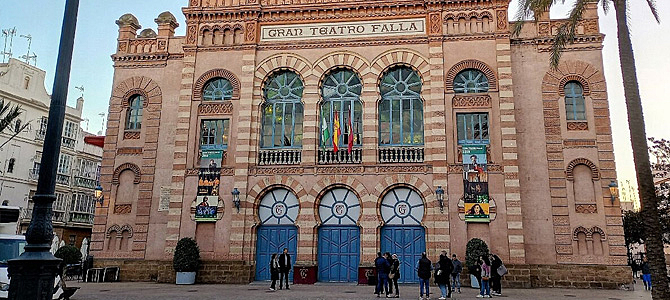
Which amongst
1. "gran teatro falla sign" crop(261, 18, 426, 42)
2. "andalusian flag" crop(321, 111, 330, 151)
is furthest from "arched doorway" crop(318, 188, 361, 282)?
"gran teatro falla sign" crop(261, 18, 426, 42)

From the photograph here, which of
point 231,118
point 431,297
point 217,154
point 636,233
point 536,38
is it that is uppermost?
point 536,38

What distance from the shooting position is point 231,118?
80.6 feet

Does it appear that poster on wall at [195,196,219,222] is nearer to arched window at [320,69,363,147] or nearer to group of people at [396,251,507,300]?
arched window at [320,69,363,147]

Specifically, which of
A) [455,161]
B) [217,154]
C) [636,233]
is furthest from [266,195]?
[636,233]

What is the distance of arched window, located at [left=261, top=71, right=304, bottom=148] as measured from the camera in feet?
79.8

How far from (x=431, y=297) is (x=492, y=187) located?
6.68 m

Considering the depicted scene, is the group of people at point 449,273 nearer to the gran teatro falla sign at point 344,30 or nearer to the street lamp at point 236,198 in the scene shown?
the street lamp at point 236,198

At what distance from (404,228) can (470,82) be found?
739cm

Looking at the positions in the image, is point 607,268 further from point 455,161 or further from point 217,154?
point 217,154

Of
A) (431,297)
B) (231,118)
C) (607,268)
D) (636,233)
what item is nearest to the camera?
(431,297)

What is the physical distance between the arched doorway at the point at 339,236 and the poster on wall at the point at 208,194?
4927 mm

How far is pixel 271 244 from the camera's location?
76.5ft

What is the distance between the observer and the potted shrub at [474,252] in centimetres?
2039

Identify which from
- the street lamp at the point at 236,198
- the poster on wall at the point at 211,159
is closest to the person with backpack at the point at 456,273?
the street lamp at the point at 236,198
